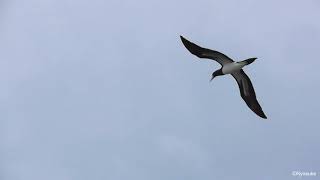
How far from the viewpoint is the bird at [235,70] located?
42219 millimetres

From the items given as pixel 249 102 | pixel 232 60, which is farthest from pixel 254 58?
pixel 249 102

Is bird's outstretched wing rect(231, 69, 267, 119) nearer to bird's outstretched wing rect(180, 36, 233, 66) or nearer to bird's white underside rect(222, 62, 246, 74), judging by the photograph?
bird's white underside rect(222, 62, 246, 74)

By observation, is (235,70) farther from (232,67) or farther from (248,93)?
(248,93)

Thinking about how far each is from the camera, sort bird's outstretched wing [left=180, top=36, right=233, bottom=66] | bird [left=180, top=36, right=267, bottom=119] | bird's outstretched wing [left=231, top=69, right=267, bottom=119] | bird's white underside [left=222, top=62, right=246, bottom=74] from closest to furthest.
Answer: bird's white underside [left=222, top=62, right=246, bottom=74], bird [left=180, top=36, right=267, bottom=119], bird's outstretched wing [left=180, top=36, right=233, bottom=66], bird's outstretched wing [left=231, top=69, right=267, bottom=119]

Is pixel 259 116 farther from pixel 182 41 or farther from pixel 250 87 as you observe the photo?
pixel 182 41

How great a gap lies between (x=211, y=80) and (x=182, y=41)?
3.34 m

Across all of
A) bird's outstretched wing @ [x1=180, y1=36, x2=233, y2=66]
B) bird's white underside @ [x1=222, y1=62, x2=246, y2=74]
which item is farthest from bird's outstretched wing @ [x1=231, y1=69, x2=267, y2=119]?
bird's outstretched wing @ [x1=180, y1=36, x2=233, y2=66]

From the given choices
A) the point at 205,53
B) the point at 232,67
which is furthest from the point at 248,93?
the point at 205,53

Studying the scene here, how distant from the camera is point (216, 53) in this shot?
4231 cm

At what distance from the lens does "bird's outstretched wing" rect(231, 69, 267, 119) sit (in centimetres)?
4403

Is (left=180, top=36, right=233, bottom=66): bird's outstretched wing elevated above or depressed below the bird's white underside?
above

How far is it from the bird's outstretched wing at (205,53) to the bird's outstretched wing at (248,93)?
1.65 meters

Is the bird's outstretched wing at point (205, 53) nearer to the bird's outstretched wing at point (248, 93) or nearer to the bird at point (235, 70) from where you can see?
the bird at point (235, 70)

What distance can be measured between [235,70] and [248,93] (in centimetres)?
254
